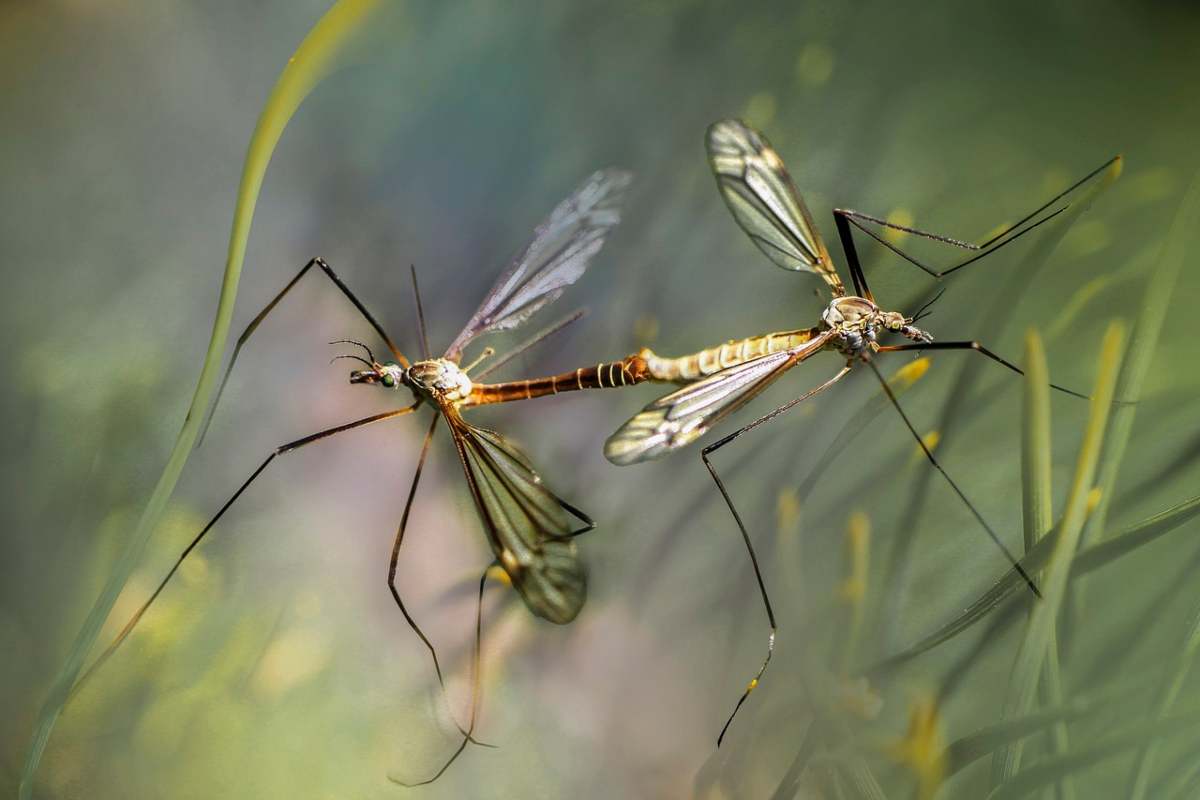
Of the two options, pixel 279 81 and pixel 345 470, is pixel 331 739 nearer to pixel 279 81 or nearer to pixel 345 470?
pixel 345 470

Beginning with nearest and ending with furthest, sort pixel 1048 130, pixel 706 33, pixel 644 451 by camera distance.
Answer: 1. pixel 644 451
2. pixel 1048 130
3. pixel 706 33

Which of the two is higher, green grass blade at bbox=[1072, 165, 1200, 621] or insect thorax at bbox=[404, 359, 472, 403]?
insect thorax at bbox=[404, 359, 472, 403]

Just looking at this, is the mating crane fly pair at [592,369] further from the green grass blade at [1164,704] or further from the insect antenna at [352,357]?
the green grass blade at [1164,704]

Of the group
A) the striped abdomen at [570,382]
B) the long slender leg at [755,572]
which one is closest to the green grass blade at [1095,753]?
the long slender leg at [755,572]

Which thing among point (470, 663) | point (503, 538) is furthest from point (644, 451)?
point (470, 663)

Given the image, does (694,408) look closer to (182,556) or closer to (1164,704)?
(1164,704)

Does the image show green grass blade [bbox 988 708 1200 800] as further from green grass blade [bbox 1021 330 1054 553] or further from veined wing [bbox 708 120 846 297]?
veined wing [bbox 708 120 846 297]

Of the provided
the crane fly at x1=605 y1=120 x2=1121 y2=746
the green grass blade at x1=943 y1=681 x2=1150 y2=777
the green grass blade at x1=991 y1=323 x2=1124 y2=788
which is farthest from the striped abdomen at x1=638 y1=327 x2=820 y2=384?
the green grass blade at x1=943 y1=681 x2=1150 y2=777
